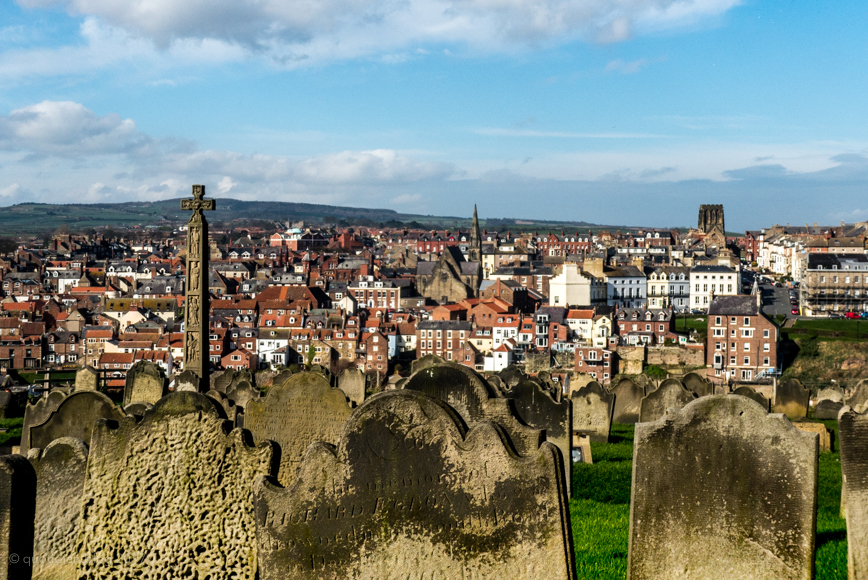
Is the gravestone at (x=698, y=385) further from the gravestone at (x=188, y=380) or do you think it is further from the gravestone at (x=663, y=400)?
the gravestone at (x=188, y=380)

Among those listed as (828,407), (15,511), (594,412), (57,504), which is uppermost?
(15,511)

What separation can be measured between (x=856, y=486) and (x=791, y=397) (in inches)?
722

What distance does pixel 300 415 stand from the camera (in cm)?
1134

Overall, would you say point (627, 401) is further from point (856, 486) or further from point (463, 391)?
point (856, 486)

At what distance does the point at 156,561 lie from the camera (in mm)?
7949

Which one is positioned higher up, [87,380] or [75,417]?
[75,417]

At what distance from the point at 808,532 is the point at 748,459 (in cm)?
65

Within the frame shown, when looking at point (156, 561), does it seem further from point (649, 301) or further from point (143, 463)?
point (649, 301)

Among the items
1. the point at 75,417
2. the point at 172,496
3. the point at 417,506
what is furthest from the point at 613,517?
the point at 75,417

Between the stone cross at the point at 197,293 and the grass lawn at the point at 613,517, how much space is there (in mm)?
7069

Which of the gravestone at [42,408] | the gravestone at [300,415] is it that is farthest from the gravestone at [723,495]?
the gravestone at [42,408]

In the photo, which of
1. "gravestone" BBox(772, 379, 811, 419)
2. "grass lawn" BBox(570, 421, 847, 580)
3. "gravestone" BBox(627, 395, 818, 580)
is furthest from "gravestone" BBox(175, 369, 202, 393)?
"gravestone" BBox(772, 379, 811, 419)

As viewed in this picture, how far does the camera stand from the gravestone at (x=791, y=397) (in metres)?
25.8

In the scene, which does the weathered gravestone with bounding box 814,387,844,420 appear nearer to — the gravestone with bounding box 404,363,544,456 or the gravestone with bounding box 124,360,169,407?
the gravestone with bounding box 124,360,169,407
